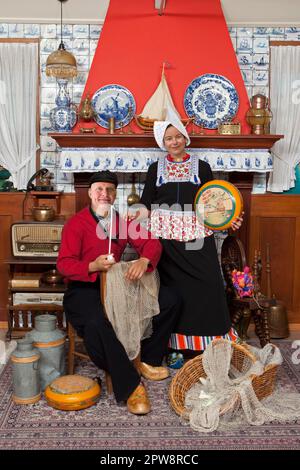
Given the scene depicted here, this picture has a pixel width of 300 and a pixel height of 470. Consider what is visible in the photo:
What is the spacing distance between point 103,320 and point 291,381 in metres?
1.24

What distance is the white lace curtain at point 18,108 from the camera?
4520 millimetres

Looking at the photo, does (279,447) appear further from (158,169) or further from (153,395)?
(158,169)

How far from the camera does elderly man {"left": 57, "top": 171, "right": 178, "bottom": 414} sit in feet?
9.71

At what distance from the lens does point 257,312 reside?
12.8 feet

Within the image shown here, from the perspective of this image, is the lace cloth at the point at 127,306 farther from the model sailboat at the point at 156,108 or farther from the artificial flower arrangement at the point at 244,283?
the model sailboat at the point at 156,108

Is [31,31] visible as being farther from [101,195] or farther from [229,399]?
[229,399]

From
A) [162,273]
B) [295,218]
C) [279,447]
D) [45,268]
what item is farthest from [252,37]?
Answer: [279,447]

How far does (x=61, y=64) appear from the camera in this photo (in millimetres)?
4102

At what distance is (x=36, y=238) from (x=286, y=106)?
7.30 ft

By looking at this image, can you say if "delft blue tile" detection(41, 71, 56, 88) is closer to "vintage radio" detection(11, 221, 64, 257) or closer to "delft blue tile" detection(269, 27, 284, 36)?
"vintage radio" detection(11, 221, 64, 257)

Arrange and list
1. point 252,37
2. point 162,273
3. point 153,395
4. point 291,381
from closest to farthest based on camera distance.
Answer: point 153,395 → point 291,381 → point 162,273 → point 252,37

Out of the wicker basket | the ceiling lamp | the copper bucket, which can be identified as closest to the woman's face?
the ceiling lamp

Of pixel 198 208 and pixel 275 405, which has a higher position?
pixel 198 208

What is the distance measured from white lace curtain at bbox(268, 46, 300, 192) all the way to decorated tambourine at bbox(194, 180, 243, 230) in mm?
1162
